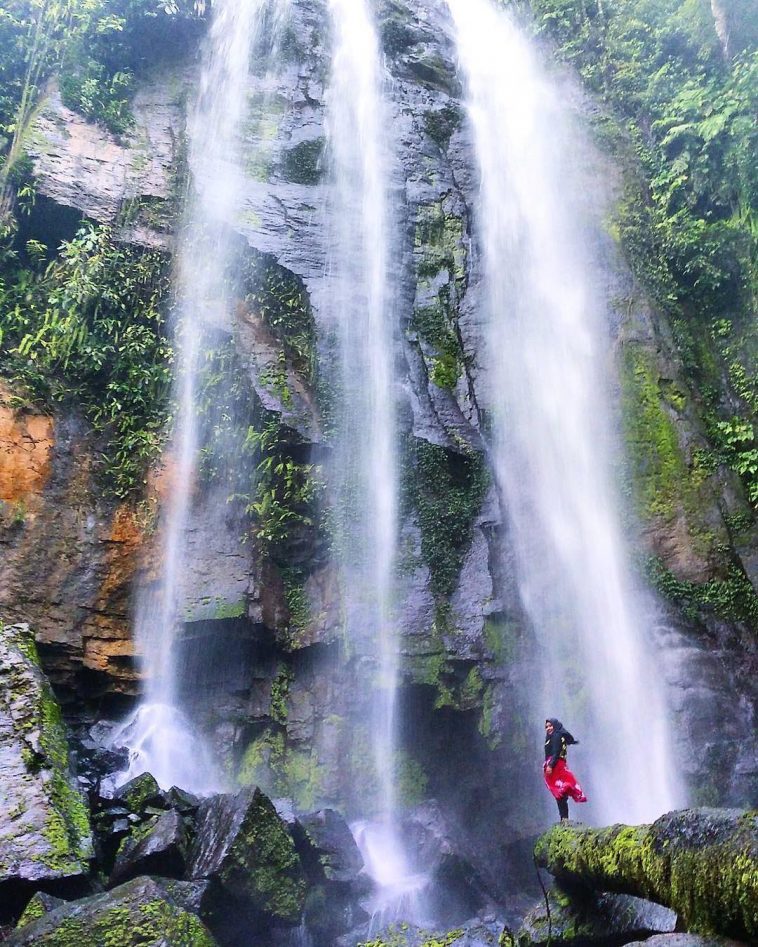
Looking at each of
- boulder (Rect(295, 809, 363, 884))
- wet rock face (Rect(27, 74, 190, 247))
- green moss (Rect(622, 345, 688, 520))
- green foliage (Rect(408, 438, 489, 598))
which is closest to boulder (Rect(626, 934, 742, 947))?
boulder (Rect(295, 809, 363, 884))

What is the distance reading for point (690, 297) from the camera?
12109mm

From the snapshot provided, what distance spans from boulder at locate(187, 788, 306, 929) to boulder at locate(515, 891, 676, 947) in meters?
1.83

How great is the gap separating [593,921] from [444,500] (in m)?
5.64

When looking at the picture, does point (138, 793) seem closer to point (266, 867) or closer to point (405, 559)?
point (266, 867)

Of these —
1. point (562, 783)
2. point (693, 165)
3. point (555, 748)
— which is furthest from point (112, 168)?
point (562, 783)

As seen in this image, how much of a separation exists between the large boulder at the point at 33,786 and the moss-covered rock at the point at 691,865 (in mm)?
3761

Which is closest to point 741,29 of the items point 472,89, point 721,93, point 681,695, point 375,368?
point 721,93

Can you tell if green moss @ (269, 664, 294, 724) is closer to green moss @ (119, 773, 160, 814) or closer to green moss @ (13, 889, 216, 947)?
green moss @ (119, 773, 160, 814)

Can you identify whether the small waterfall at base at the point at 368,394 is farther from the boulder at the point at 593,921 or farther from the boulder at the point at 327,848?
the boulder at the point at 593,921

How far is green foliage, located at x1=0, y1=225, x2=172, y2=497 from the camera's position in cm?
973

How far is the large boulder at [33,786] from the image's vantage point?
5.12 meters

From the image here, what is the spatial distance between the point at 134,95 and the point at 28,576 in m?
9.30

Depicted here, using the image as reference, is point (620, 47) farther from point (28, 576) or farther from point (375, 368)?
point (28, 576)

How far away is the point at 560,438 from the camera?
10.6 metres
